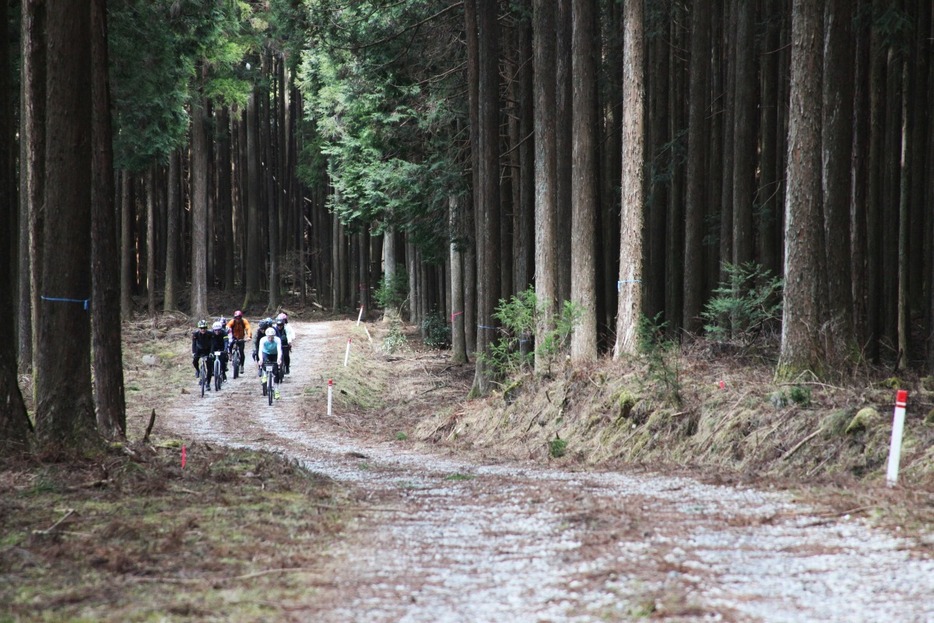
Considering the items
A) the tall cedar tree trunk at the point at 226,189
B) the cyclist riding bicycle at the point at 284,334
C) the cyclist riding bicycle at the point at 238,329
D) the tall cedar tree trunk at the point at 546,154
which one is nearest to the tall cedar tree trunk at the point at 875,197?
the tall cedar tree trunk at the point at 546,154

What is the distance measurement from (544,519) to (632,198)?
9706 mm

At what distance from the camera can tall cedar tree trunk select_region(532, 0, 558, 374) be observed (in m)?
19.6

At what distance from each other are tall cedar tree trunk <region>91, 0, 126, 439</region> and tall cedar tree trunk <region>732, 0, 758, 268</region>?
37.5 feet

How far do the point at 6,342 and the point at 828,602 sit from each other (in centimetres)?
851

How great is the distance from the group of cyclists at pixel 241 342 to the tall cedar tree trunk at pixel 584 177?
9.48 m

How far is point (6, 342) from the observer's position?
32.9 ft

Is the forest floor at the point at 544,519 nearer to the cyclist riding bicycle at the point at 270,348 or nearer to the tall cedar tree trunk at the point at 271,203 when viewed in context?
the cyclist riding bicycle at the point at 270,348

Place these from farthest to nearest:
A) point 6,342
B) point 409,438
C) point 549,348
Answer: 1. point 409,438
2. point 549,348
3. point 6,342

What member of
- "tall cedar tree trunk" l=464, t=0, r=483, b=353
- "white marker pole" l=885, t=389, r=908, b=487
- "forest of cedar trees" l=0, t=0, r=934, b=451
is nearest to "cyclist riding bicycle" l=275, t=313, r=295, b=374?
"forest of cedar trees" l=0, t=0, r=934, b=451

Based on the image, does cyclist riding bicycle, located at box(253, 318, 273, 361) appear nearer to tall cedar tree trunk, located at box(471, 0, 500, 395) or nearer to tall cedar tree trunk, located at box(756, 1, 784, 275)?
tall cedar tree trunk, located at box(471, 0, 500, 395)

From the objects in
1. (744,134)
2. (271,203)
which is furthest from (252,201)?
(744,134)

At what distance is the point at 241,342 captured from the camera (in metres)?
28.0

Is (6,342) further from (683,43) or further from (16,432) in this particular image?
(683,43)

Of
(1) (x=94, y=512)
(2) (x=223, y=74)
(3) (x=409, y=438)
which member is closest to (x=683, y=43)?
(3) (x=409, y=438)
